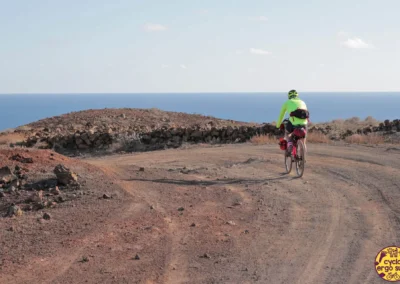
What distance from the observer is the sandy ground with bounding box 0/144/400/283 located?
5711mm

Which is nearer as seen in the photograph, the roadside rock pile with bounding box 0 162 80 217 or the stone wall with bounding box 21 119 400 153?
the roadside rock pile with bounding box 0 162 80 217

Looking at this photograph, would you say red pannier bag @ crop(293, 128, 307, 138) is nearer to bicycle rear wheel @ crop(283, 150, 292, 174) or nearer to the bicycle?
the bicycle

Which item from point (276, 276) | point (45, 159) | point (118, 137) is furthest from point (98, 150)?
point (276, 276)

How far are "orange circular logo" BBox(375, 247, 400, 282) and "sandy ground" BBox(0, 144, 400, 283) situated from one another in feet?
0.30

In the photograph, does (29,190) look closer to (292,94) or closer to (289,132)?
(289,132)

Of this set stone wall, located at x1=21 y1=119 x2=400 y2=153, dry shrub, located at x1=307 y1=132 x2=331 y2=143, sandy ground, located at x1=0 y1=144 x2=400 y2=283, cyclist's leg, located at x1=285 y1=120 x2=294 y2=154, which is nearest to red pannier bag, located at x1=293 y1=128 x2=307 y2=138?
cyclist's leg, located at x1=285 y1=120 x2=294 y2=154

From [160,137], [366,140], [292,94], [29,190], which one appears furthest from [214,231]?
[160,137]

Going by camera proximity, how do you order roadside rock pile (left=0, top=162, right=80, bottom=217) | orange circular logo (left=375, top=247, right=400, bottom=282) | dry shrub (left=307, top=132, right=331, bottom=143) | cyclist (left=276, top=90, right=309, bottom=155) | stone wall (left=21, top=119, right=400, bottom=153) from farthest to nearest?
stone wall (left=21, top=119, right=400, bottom=153) < dry shrub (left=307, top=132, right=331, bottom=143) < cyclist (left=276, top=90, right=309, bottom=155) < roadside rock pile (left=0, top=162, right=80, bottom=217) < orange circular logo (left=375, top=247, right=400, bottom=282)

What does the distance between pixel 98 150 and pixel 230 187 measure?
43.3 ft

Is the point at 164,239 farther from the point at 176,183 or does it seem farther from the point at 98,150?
the point at 98,150

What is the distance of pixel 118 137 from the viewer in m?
22.5

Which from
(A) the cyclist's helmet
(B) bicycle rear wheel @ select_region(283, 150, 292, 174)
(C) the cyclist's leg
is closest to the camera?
(A) the cyclist's helmet

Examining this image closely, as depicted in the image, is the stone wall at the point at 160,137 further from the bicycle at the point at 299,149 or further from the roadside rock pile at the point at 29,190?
the roadside rock pile at the point at 29,190

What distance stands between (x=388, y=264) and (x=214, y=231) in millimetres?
2485
